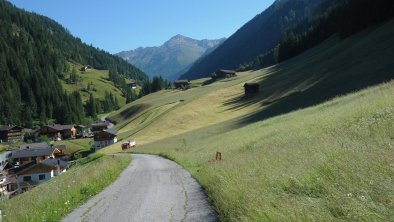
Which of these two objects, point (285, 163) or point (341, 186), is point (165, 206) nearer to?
point (285, 163)

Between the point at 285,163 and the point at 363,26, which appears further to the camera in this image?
the point at 363,26

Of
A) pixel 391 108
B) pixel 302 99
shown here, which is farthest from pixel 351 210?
pixel 302 99

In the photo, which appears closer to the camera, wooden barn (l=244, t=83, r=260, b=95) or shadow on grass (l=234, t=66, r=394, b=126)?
shadow on grass (l=234, t=66, r=394, b=126)

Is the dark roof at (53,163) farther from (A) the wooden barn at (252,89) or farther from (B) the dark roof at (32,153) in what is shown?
(A) the wooden barn at (252,89)

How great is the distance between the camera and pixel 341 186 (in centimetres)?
960

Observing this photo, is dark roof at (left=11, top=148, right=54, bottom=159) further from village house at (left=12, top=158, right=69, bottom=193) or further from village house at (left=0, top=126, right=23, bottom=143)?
village house at (left=0, top=126, right=23, bottom=143)

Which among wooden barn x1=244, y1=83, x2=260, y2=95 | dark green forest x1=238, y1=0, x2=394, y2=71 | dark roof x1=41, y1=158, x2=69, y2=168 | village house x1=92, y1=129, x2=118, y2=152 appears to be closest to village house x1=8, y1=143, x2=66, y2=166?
village house x1=92, y1=129, x2=118, y2=152

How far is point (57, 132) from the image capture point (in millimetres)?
172750

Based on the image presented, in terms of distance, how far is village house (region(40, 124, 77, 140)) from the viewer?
17125 cm

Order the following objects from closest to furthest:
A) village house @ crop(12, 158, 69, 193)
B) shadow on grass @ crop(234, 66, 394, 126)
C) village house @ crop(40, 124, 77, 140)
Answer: shadow on grass @ crop(234, 66, 394, 126) < village house @ crop(12, 158, 69, 193) < village house @ crop(40, 124, 77, 140)

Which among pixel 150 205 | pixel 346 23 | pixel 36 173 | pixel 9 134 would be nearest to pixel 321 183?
pixel 150 205

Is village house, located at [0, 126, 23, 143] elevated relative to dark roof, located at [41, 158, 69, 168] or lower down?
elevated

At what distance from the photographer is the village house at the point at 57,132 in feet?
562

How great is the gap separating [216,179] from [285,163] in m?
3.62
